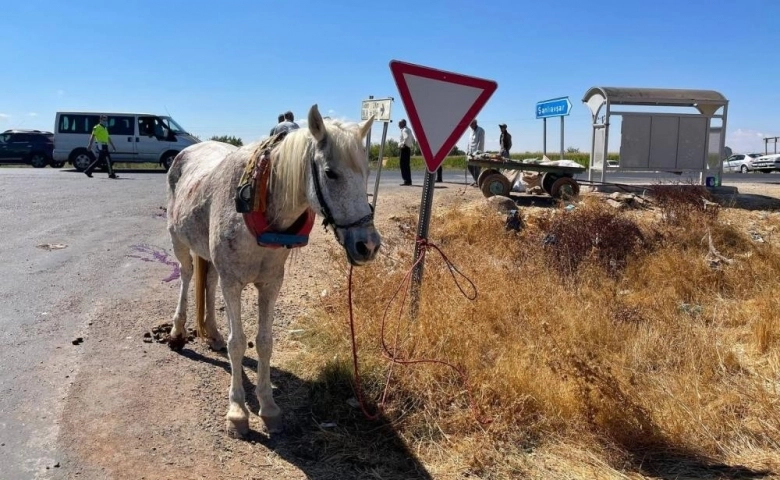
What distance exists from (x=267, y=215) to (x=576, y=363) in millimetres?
2124

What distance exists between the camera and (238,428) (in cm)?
362

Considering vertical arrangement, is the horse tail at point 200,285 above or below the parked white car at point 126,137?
below

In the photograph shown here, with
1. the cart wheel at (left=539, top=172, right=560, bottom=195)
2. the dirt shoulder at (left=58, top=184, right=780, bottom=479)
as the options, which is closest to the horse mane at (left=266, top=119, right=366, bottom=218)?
the dirt shoulder at (left=58, top=184, right=780, bottom=479)

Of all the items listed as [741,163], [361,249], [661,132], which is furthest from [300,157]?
[741,163]

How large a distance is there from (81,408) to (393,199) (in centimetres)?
1009

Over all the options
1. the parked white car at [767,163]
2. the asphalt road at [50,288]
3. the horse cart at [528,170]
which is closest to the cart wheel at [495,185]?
the horse cart at [528,170]

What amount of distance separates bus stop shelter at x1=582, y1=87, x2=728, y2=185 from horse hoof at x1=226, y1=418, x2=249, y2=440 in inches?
473

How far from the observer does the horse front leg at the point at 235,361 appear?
362cm

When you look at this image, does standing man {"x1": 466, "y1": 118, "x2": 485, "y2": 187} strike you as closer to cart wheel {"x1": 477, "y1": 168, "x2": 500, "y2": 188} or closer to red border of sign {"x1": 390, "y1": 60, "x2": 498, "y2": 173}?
cart wheel {"x1": 477, "y1": 168, "x2": 500, "y2": 188}

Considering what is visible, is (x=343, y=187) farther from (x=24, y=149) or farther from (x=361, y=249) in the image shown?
(x=24, y=149)

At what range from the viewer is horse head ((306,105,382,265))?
2.93m

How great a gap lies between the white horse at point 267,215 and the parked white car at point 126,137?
20.5m

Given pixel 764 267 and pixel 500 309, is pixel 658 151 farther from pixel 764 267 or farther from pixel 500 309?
pixel 500 309

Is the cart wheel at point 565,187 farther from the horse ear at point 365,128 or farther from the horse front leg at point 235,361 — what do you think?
the horse front leg at point 235,361
